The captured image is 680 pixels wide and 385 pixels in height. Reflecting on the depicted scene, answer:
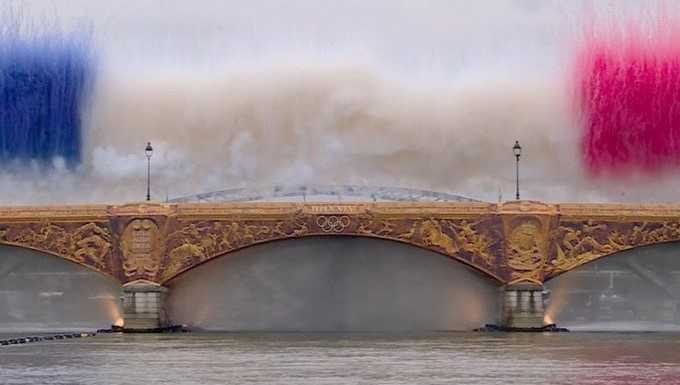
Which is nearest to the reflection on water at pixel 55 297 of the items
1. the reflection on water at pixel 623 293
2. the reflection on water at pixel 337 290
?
the reflection on water at pixel 337 290

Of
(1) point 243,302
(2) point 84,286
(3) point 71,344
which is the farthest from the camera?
(2) point 84,286

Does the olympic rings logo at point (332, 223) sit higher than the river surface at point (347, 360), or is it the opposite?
the olympic rings logo at point (332, 223)

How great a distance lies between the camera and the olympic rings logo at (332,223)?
81.5 meters

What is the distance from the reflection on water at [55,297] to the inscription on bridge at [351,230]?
25.2 ft

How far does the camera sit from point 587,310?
328 ft

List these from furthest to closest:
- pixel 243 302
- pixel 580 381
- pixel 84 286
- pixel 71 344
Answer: pixel 84 286
pixel 243 302
pixel 71 344
pixel 580 381

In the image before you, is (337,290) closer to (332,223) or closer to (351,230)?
(351,230)

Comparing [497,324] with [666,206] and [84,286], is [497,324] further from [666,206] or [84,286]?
[84,286]

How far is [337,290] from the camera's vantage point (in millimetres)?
87250

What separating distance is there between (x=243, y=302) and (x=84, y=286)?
42.7ft

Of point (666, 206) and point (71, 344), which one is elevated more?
point (666, 206)

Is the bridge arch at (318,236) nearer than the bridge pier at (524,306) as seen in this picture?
No

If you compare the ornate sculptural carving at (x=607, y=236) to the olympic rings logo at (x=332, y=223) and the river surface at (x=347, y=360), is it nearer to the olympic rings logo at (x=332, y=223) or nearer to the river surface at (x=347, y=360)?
the olympic rings logo at (x=332, y=223)

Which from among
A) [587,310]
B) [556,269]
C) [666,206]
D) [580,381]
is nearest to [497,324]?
[556,269]
